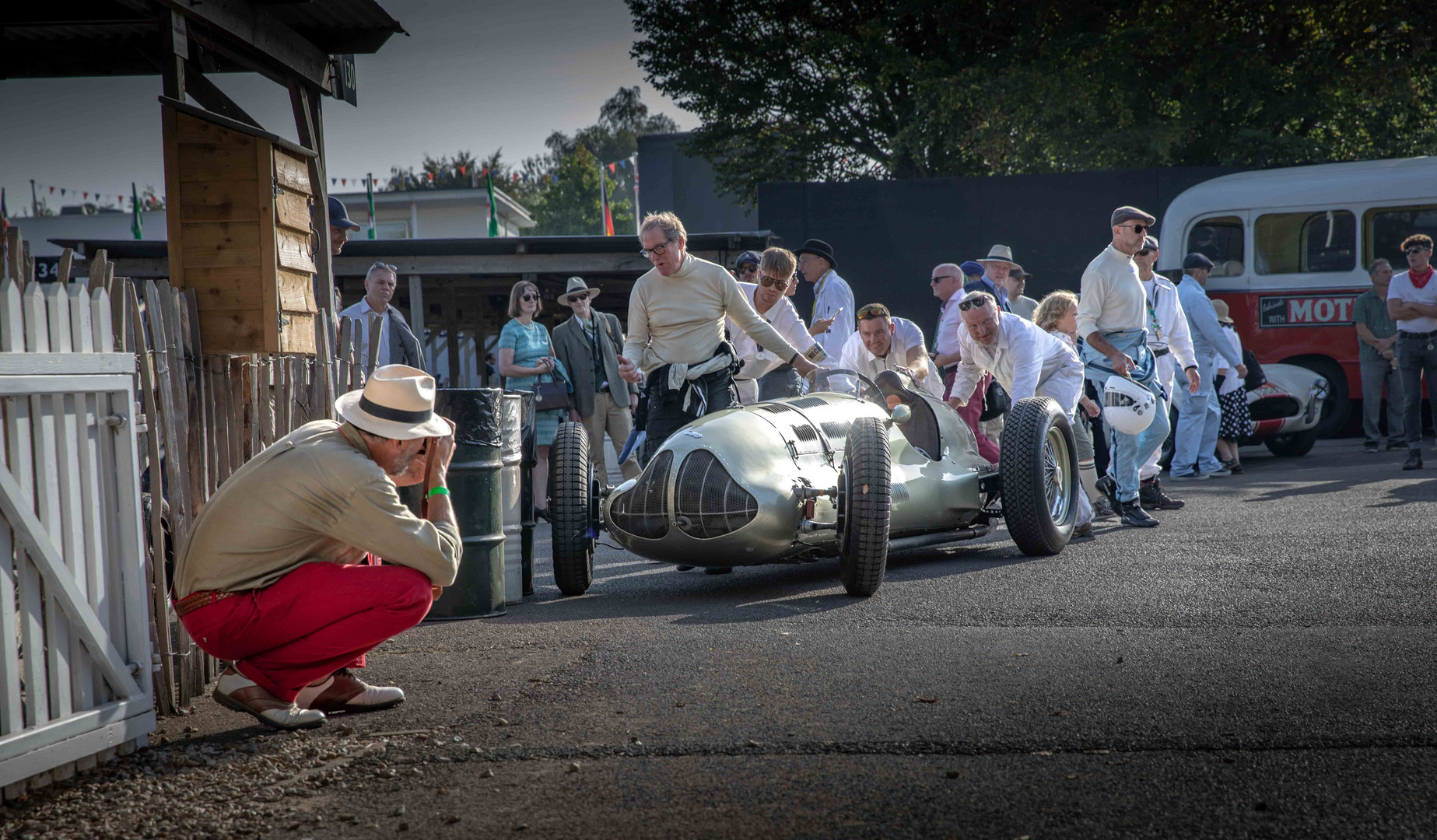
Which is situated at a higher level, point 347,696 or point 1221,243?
point 1221,243

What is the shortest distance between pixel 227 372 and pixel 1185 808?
12.1ft

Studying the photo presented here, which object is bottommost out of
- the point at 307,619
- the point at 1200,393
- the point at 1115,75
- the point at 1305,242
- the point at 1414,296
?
the point at 307,619

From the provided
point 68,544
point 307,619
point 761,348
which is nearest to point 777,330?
point 761,348

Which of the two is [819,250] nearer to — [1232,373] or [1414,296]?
[1232,373]

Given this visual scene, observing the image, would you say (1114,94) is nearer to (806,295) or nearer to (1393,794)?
(806,295)

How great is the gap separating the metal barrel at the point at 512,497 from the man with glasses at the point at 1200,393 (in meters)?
7.54

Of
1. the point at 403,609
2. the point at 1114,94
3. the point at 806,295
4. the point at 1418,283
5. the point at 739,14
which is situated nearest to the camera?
the point at 403,609

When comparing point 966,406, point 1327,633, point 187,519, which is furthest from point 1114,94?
point 187,519

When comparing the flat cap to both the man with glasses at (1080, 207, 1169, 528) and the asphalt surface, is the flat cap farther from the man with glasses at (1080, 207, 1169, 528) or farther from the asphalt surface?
the asphalt surface

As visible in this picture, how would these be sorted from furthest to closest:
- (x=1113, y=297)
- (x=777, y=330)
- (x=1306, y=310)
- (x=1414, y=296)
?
(x=1306, y=310)
(x=1414, y=296)
(x=1113, y=297)
(x=777, y=330)

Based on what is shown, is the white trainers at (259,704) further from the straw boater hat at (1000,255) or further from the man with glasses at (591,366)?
the straw boater hat at (1000,255)

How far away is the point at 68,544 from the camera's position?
3.56 meters

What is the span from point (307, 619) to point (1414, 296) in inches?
435

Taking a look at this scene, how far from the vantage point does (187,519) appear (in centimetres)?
445
